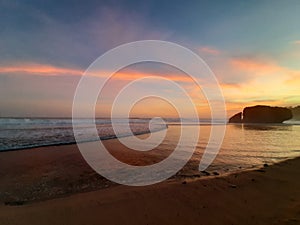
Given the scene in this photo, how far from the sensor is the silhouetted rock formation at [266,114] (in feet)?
283

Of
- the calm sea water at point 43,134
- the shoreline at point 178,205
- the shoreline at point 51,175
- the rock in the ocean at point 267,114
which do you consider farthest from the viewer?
the rock in the ocean at point 267,114

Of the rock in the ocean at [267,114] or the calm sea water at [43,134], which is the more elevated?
the rock in the ocean at [267,114]

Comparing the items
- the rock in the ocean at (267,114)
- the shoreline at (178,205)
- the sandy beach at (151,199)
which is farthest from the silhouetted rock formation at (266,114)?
the shoreline at (178,205)

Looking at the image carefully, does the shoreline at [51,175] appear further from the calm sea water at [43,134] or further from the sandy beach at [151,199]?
the calm sea water at [43,134]

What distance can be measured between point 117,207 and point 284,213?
3.45 metres

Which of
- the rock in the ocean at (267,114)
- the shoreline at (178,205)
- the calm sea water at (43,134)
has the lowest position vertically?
Result: the shoreline at (178,205)

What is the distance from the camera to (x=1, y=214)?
15.9ft

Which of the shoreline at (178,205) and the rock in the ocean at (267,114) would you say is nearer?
the shoreline at (178,205)

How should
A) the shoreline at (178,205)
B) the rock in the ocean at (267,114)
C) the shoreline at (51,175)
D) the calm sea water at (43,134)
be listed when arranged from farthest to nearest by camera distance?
the rock in the ocean at (267,114) → the calm sea water at (43,134) → the shoreline at (51,175) → the shoreline at (178,205)

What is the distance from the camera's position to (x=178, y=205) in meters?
5.31

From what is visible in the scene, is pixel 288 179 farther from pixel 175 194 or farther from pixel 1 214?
pixel 1 214

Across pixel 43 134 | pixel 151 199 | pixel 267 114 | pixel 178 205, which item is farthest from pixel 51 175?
pixel 267 114

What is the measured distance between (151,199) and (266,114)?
9331 centimetres

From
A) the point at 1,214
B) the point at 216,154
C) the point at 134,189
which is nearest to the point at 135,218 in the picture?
the point at 134,189
